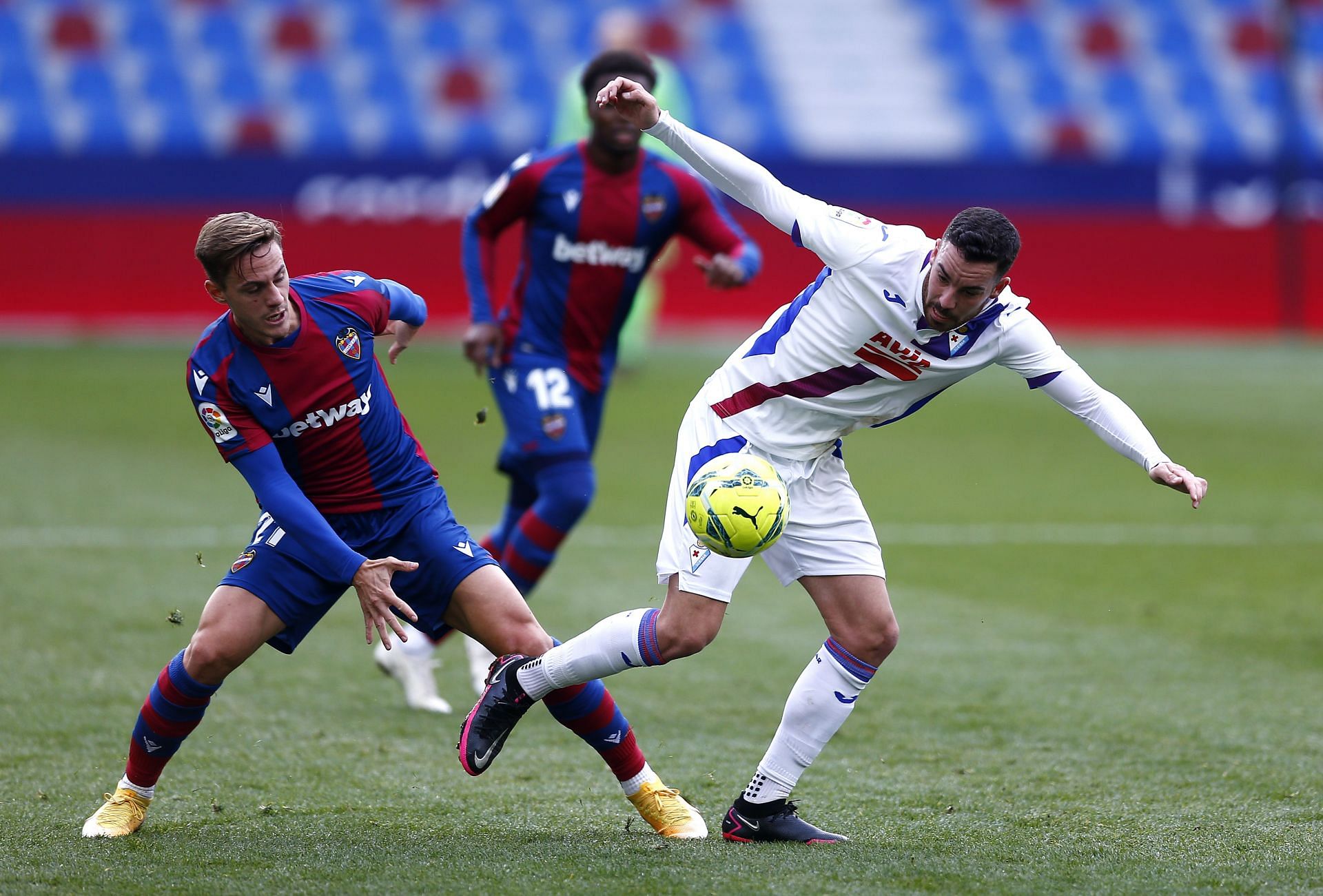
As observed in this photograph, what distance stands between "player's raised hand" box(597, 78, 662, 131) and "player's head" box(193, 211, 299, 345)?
3.09 feet

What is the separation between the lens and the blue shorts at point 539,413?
21.6 ft

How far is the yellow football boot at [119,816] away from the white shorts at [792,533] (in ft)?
5.14

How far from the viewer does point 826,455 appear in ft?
15.4

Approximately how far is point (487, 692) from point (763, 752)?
4.27 feet

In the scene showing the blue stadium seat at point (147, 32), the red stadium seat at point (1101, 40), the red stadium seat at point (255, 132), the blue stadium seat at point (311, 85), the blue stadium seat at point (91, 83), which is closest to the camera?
the blue stadium seat at point (91, 83)

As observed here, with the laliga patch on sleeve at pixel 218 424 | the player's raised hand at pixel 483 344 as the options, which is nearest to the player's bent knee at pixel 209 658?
the laliga patch on sleeve at pixel 218 424

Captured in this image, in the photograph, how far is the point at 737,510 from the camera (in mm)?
4281

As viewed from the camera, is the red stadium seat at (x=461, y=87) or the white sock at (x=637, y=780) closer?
the white sock at (x=637, y=780)

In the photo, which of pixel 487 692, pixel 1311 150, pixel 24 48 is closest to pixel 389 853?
pixel 487 692

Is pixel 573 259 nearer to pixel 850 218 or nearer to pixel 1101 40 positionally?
pixel 850 218

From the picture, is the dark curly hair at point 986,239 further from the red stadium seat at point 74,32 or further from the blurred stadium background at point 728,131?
the red stadium seat at point 74,32

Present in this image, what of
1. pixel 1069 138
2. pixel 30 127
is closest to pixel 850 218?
pixel 30 127

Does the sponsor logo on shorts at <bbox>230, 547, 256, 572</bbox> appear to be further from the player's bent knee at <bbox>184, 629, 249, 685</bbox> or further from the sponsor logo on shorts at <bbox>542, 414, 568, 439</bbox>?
the sponsor logo on shorts at <bbox>542, 414, 568, 439</bbox>

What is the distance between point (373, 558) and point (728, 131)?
19264mm
